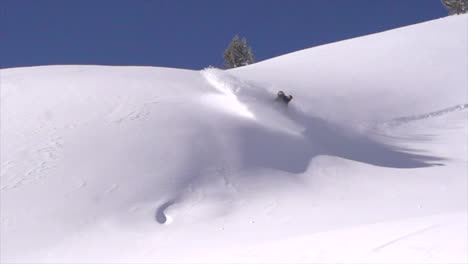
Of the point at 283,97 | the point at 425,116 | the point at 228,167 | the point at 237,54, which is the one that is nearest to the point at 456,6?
the point at 237,54

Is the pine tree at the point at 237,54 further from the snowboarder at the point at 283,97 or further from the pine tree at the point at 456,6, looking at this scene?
the snowboarder at the point at 283,97

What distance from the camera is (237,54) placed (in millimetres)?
25344

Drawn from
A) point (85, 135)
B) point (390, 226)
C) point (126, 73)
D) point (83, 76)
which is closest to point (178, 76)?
point (126, 73)

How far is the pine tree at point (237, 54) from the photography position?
82.6ft

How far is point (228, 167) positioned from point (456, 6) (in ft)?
74.6

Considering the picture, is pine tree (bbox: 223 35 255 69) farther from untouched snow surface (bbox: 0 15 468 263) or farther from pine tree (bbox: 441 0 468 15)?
untouched snow surface (bbox: 0 15 468 263)

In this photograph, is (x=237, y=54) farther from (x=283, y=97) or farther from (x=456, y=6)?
(x=283, y=97)

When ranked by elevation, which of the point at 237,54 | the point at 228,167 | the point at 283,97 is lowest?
the point at 228,167

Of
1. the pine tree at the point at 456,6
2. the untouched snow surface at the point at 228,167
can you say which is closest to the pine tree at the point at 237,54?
the pine tree at the point at 456,6

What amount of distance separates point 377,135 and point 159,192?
480cm

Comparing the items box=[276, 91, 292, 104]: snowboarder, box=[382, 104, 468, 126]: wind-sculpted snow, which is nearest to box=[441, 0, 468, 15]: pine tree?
box=[382, 104, 468, 126]: wind-sculpted snow

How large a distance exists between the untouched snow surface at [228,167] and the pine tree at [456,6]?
15242 mm

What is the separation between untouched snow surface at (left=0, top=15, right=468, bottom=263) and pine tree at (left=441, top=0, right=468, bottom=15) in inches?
600

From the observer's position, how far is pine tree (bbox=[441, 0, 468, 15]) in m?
25.3
